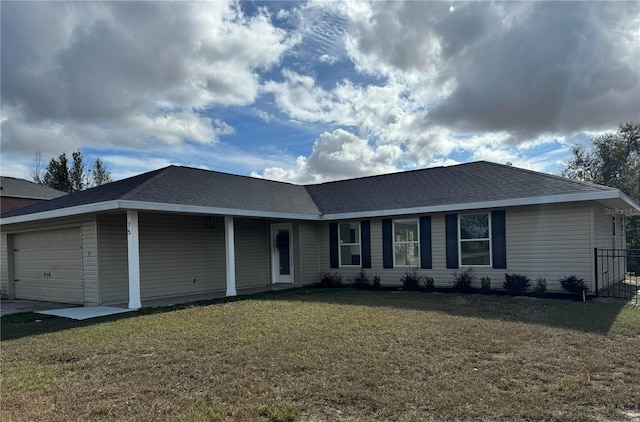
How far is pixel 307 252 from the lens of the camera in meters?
15.1

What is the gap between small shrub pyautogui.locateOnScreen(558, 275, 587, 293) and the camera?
34.3 ft

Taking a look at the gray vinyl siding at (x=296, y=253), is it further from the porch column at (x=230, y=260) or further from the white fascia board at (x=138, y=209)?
the porch column at (x=230, y=260)

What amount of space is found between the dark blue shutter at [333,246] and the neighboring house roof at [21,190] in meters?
21.5

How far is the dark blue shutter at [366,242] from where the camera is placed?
1434cm

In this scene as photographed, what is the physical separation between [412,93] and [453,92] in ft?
8.13

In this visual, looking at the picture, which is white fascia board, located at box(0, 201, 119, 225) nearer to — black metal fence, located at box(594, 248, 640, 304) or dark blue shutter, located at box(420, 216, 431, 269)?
dark blue shutter, located at box(420, 216, 431, 269)

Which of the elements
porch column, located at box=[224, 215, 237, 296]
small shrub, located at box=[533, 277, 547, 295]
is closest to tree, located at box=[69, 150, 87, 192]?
porch column, located at box=[224, 215, 237, 296]

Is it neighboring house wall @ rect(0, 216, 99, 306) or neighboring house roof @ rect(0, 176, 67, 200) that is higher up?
neighboring house roof @ rect(0, 176, 67, 200)

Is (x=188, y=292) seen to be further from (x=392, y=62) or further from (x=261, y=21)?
(x=392, y=62)

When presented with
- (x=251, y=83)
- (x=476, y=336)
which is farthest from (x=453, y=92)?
(x=476, y=336)

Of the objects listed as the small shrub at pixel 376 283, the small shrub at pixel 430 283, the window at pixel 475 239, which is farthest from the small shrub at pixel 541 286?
the small shrub at pixel 376 283

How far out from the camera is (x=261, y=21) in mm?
10867

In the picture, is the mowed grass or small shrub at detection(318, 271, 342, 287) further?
small shrub at detection(318, 271, 342, 287)

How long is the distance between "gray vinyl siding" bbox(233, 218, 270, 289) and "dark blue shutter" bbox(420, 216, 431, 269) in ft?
18.4
